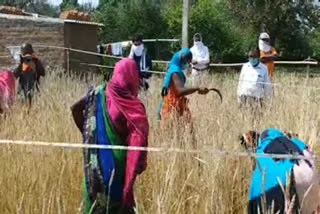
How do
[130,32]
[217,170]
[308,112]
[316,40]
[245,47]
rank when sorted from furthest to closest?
1. [316,40]
2. [245,47]
3. [130,32]
4. [308,112]
5. [217,170]

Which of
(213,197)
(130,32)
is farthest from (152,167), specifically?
(130,32)

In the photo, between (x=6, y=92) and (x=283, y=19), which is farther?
(x=283, y=19)

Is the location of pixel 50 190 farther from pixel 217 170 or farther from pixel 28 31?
pixel 28 31

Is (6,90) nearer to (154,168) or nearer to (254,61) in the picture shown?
(154,168)

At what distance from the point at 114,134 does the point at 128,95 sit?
21cm

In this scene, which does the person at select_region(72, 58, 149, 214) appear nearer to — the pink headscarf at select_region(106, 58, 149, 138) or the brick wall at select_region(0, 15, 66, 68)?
the pink headscarf at select_region(106, 58, 149, 138)

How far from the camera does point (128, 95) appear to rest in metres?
3.37

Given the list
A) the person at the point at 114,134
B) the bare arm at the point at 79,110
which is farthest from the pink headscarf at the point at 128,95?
the bare arm at the point at 79,110

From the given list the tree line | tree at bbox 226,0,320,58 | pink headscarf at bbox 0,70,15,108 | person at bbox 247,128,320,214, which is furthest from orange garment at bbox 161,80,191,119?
tree at bbox 226,0,320,58

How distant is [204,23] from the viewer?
95.4 feet

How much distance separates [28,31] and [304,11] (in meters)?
21.6

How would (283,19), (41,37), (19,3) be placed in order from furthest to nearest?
(19,3) < (283,19) < (41,37)

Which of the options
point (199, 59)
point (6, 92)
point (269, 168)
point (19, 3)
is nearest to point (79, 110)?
point (269, 168)

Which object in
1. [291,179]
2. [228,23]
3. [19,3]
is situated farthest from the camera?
[19,3]
